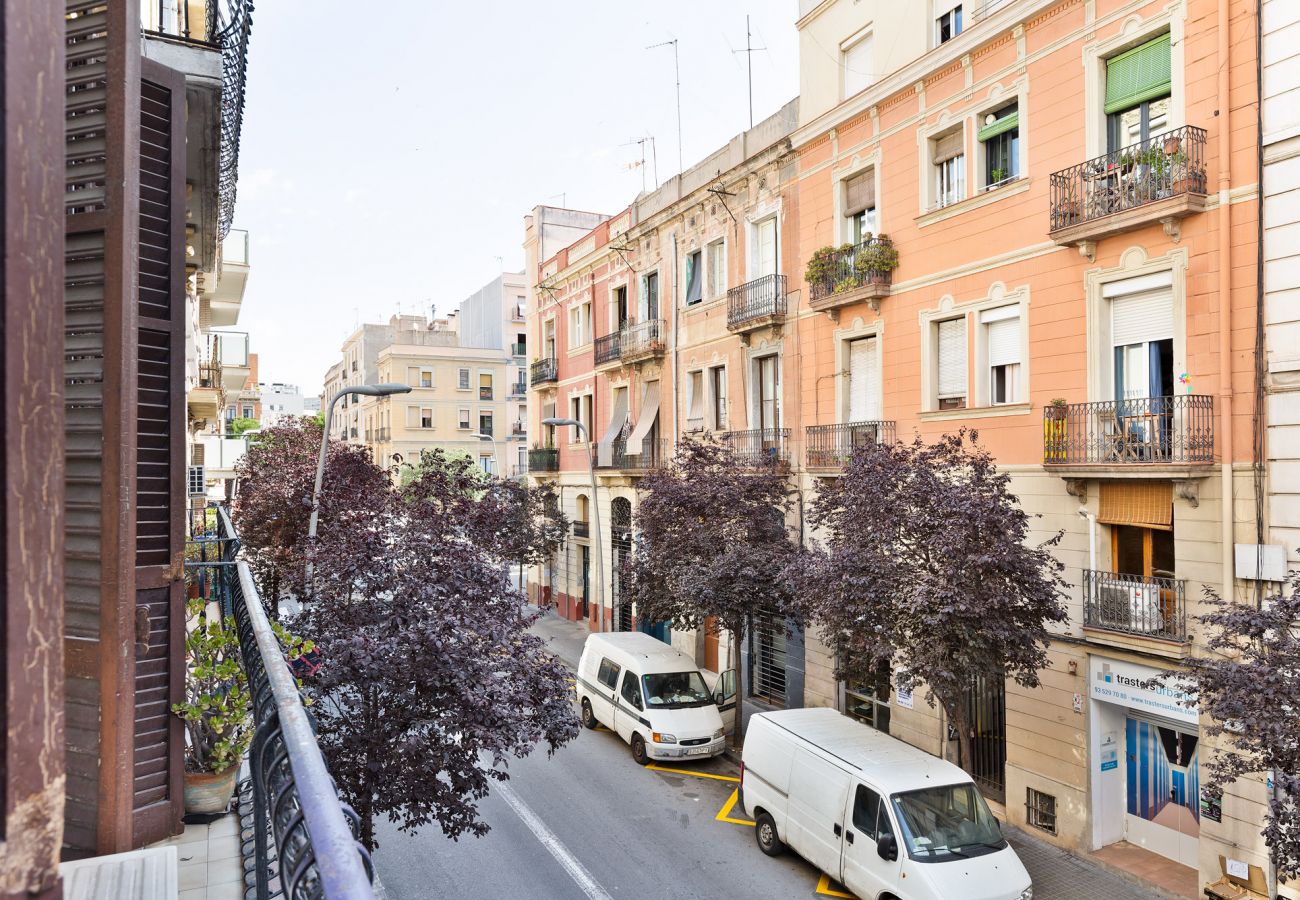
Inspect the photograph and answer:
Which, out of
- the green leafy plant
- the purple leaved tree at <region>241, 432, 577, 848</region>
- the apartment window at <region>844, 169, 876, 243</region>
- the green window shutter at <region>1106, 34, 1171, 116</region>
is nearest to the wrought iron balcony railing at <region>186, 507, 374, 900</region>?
the green leafy plant

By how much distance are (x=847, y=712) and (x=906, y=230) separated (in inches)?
400

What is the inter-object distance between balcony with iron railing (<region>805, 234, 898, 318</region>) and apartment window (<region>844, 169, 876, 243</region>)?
0.47m

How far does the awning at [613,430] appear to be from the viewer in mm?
29078

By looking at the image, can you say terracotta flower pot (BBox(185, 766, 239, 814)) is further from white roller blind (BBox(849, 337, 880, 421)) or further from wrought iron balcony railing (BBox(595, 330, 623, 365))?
wrought iron balcony railing (BBox(595, 330, 623, 365))

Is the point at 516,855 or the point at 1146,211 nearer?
the point at 1146,211

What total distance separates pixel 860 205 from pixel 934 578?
33.6 feet

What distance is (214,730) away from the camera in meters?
5.54

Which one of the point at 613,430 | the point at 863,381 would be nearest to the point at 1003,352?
the point at 863,381

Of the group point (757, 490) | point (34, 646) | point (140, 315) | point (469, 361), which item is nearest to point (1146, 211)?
point (757, 490)

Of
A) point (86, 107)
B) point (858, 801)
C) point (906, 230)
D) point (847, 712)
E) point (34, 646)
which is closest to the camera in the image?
point (34, 646)

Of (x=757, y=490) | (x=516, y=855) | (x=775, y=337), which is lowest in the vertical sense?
(x=516, y=855)

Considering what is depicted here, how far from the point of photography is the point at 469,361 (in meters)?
61.8

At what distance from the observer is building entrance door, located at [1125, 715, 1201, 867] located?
1256cm

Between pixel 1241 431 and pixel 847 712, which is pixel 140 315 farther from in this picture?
pixel 847 712
